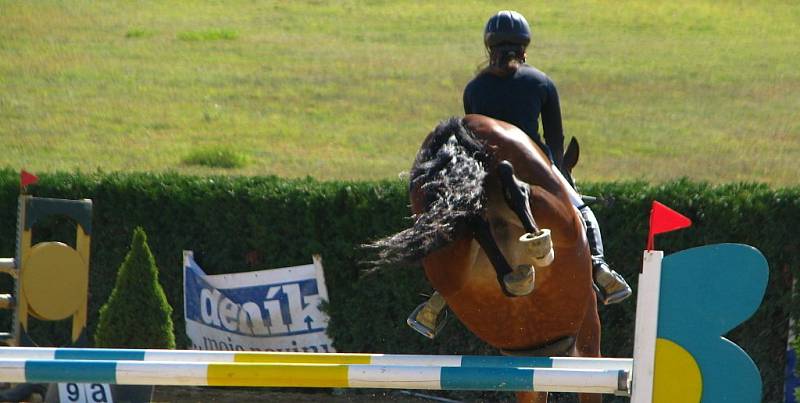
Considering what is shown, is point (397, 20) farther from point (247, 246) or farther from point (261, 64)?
point (247, 246)

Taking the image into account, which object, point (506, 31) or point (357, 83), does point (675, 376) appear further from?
point (357, 83)

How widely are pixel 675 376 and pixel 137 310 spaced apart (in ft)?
18.7

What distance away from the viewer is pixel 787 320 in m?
7.99

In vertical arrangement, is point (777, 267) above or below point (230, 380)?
below

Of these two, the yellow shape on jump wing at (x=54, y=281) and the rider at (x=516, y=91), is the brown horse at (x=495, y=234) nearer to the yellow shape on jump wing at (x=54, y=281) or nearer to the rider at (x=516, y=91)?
the rider at (x=516, y=91)

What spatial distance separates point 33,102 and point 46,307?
513 inches

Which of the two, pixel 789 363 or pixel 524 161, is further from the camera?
pixel 789 363

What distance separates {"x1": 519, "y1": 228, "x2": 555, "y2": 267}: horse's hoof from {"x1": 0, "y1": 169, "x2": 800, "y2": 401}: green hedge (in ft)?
11.7

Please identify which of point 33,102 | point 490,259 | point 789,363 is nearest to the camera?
point 490,259

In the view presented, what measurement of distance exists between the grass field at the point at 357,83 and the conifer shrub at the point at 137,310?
7232 mm

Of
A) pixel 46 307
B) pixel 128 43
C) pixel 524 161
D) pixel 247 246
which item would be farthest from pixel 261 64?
pixel 524 161

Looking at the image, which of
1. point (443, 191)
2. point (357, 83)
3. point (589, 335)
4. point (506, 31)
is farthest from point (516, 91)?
point (357, 83)

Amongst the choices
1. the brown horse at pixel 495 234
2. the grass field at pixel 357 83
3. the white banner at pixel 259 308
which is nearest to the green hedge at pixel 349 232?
the white banner at pixel 259 308

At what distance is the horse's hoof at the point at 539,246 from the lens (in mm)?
4164
